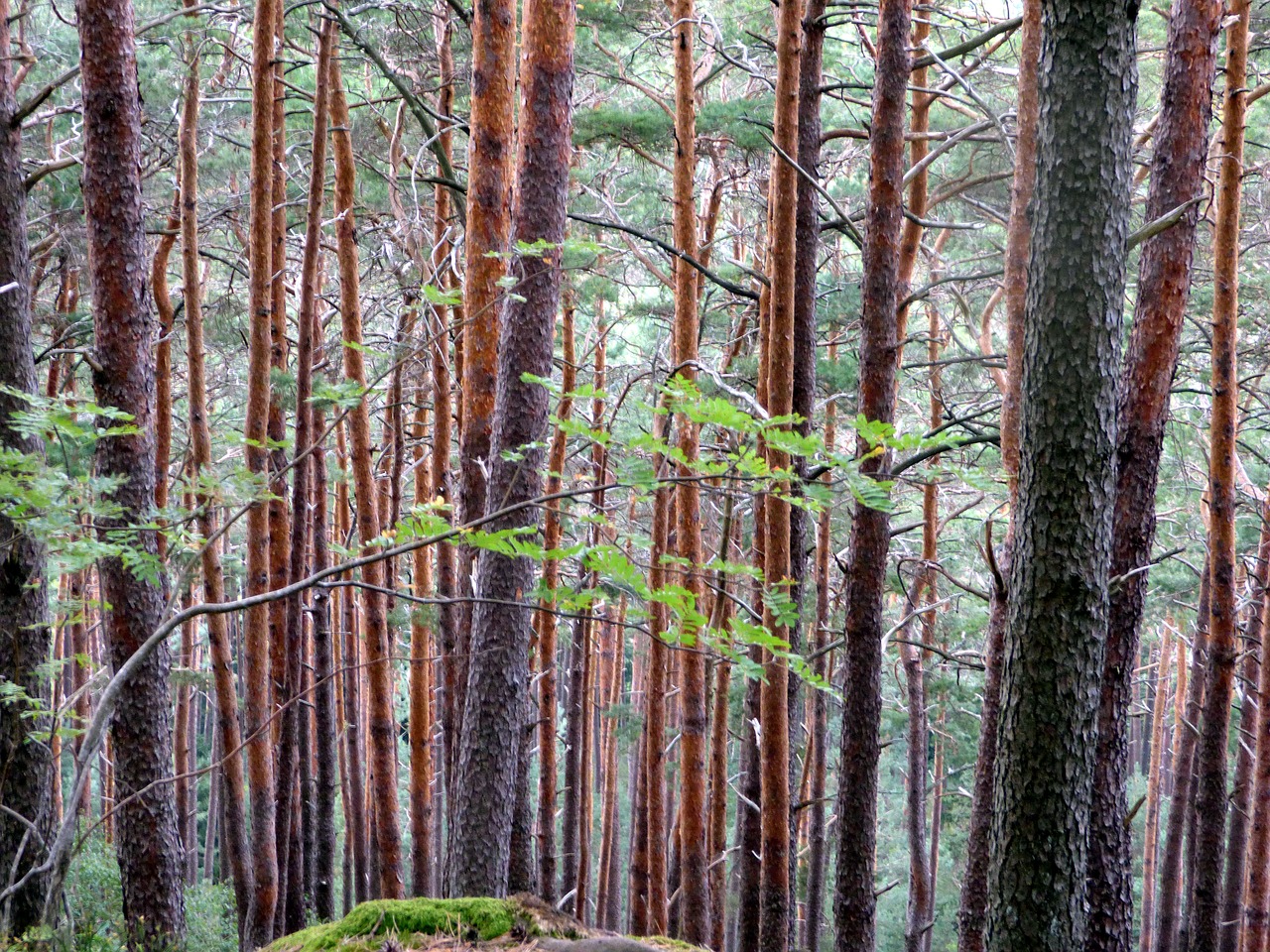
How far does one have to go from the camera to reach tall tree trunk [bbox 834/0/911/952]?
696 cm

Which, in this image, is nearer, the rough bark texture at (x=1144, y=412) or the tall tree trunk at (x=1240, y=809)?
the rough bark texture at (x=1144, y=412)

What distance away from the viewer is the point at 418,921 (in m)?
3.29

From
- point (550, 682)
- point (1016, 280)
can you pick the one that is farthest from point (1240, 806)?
point (1016, 280)

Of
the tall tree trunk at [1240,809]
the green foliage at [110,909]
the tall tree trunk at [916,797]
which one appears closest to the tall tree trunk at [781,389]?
the green foliage at [110,909]

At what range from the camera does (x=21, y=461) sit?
3645mm

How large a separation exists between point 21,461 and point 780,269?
5.15 metres

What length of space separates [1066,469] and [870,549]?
292cm

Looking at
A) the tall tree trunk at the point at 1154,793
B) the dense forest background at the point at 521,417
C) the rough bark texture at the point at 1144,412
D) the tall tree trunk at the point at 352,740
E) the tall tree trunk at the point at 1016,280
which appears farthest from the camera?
the tall tree trunk at the point at 1154,793

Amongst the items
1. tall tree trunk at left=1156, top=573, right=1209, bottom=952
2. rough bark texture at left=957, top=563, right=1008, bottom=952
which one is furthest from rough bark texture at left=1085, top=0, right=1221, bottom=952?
tall tree trunk at left=1156, top=573, right=1209, bottom=952

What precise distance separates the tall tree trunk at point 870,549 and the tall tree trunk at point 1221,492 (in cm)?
402

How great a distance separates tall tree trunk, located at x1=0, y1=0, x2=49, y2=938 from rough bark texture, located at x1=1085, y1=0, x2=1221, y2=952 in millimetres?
6221

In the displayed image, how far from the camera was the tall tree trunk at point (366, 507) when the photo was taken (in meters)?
9.74

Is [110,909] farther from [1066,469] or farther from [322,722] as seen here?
[1066,469]

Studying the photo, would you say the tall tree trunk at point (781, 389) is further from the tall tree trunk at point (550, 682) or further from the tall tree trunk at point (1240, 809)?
the tall tree trunk at point (1240, 809)
